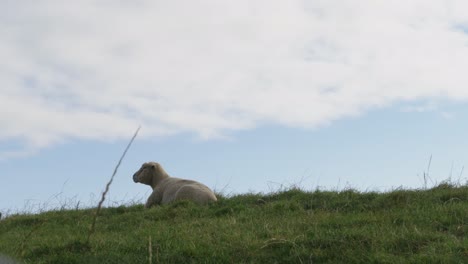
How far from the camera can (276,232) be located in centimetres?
812

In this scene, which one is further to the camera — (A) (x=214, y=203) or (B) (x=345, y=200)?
(A) (x=214, y=203)

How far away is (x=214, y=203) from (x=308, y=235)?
428cm

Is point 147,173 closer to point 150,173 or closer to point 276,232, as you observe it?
point 150,173

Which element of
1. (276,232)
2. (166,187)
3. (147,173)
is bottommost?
(276,232)

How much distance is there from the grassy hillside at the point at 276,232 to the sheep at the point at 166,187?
0.77m

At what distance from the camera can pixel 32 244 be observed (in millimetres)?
8656

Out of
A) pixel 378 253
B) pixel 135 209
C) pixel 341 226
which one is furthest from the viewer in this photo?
pixel 135 209

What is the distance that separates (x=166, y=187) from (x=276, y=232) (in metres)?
6.14

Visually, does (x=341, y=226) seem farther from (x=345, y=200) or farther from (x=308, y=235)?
(x=345, y=200)

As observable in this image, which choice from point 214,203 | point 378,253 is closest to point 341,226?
point 378,253

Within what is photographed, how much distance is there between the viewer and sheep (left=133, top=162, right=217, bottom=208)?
1253cm

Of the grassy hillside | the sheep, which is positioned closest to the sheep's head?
the sheep

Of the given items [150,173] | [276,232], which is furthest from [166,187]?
[276,232]

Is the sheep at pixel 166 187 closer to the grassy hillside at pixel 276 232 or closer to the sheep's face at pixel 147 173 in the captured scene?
the sheep's face at pixel 147 173
